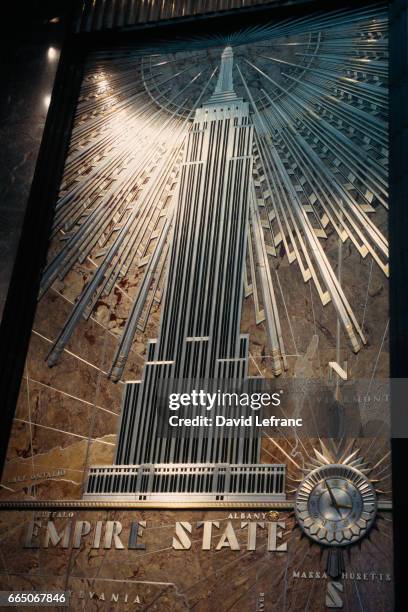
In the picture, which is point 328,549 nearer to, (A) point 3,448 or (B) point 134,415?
(B) point 134,415

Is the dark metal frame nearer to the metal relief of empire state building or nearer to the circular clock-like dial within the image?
the circular clock-like dial

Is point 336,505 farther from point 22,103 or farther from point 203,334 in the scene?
point 22,103

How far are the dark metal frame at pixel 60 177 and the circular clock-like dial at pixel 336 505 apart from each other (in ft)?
0.55

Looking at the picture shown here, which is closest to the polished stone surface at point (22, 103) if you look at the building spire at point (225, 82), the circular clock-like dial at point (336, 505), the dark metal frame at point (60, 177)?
the dark metal frame at point (60, 177)

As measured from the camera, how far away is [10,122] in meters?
7.32

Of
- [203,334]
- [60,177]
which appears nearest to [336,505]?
[203,334]

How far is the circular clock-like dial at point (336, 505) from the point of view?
5301 mm

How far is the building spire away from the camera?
707cm

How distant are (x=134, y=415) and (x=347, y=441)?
1.36 meters

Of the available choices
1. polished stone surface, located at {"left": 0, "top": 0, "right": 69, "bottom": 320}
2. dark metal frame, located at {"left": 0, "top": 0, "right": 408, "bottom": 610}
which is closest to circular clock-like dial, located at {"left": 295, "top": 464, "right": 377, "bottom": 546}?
dark metal frame, located at {"left": 0, "top": 0, "right": 408, "bottom": 610}

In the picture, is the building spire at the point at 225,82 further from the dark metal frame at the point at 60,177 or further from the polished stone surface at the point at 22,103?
the polished stone surface at the point at 22,103

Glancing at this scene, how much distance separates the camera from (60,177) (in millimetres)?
7199

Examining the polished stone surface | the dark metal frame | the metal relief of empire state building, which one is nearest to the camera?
the dark metal frame

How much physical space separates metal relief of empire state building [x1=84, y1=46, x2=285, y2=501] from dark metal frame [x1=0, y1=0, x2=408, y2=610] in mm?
669
